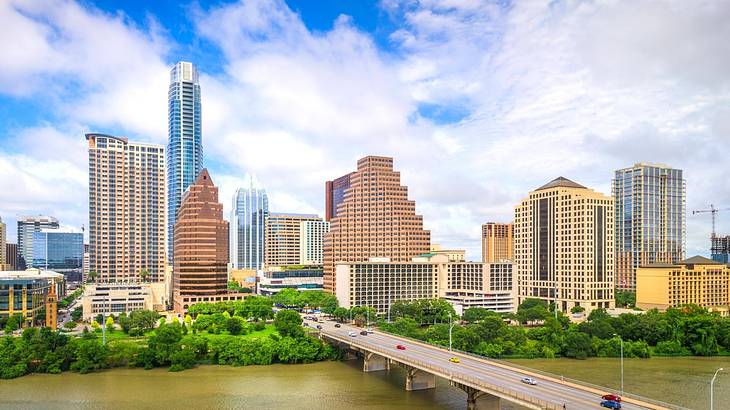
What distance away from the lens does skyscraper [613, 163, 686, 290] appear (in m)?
169

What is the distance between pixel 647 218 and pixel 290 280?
103m

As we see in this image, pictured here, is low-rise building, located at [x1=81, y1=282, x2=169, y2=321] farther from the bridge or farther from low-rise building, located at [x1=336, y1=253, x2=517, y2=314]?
the bridge

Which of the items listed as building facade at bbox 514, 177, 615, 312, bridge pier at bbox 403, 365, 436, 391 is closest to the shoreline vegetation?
bridge pier at bbox 403, 365, 436, 391

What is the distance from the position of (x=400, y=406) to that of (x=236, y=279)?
151 m

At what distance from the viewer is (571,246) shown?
130500 mm

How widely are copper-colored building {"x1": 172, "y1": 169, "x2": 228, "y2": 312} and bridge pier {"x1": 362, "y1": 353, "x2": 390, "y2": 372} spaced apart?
58.2 m

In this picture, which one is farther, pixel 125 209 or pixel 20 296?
pixel 125 209

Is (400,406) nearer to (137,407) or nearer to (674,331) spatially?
(137,407)

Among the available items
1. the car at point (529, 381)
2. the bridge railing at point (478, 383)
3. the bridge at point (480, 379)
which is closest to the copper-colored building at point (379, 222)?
the bridge at point (480, 379)

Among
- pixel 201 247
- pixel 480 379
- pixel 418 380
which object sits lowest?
pixel 418 380

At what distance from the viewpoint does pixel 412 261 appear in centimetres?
12544

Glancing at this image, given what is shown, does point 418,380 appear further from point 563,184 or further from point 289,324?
point 563,184

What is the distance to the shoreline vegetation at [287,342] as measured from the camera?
71.6 m


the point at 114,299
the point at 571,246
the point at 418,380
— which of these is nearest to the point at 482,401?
the point at 418,380
